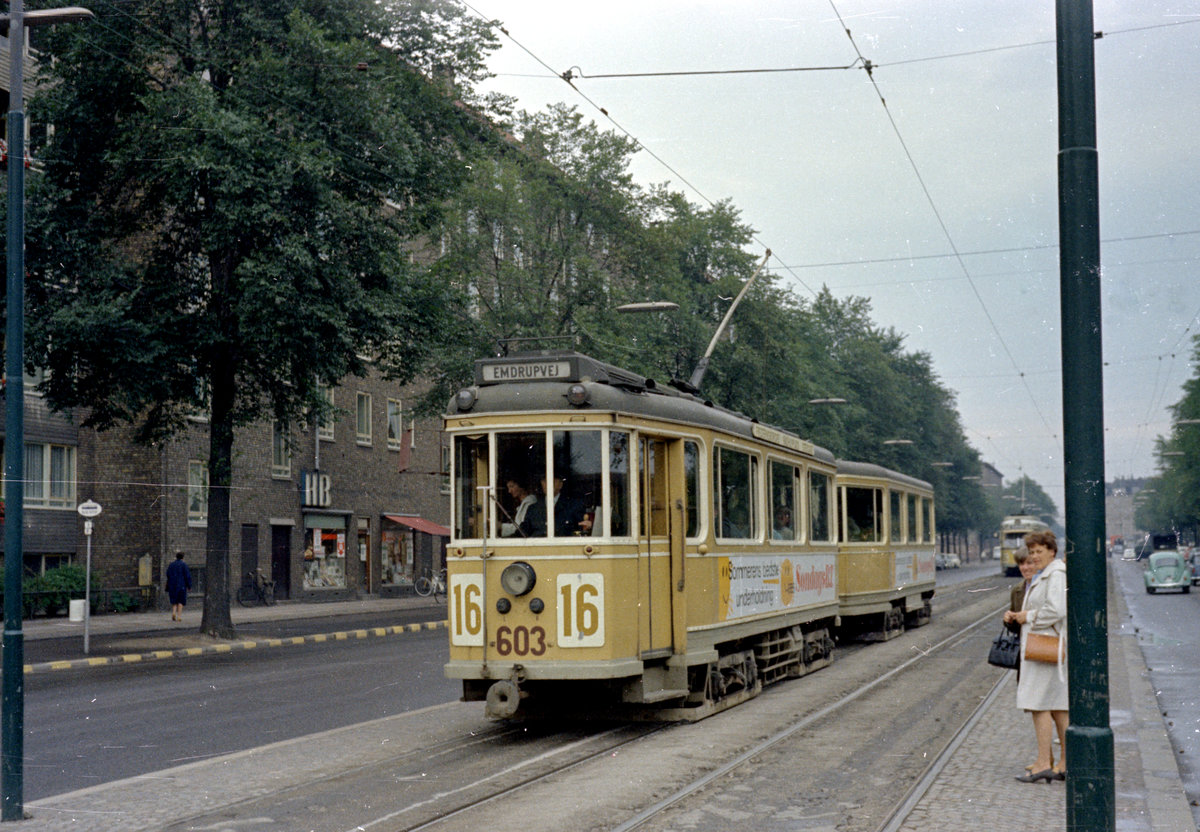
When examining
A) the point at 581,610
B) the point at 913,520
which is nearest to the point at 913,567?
the point at 913,520

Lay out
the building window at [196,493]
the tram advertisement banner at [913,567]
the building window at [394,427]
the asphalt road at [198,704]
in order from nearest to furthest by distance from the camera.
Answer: the asphalt road at [198,704], the tram advertisement banner at [913,567], the building window at [196,493], the building window at [394,427]

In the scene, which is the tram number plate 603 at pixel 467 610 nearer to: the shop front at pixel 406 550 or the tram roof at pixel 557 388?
the tram roof at pixel 557 388

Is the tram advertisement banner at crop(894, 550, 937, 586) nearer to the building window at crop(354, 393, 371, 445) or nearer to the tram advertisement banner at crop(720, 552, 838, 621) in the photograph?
the tram advertisement banner at crop(720, 552, 838, 621)

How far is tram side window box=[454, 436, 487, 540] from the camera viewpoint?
1170cm

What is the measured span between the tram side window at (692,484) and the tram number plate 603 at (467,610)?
2.13 m

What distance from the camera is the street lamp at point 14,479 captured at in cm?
820

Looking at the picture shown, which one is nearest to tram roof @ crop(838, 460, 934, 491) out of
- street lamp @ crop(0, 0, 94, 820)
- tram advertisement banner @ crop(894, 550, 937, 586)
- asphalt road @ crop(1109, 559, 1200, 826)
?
tram advertisement banner @ crop(894, 550, 937, 586)

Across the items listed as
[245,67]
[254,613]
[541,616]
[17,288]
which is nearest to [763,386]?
[254,613]

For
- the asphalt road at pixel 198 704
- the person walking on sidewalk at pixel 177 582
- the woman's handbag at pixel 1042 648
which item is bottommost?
the asphalt road at pixel 198 704

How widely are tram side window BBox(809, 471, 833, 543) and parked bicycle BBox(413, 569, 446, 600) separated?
103 ft

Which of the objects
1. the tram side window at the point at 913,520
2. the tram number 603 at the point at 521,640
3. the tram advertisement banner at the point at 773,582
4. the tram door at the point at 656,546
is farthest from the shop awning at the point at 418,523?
the tram number 603 at the point at 521,640

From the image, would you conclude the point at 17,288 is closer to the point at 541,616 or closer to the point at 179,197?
the point at 541,616

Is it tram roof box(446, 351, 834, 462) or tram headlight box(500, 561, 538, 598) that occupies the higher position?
tram roof box(446, 351, 834, 462)

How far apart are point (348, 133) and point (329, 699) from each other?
42.6 ft
